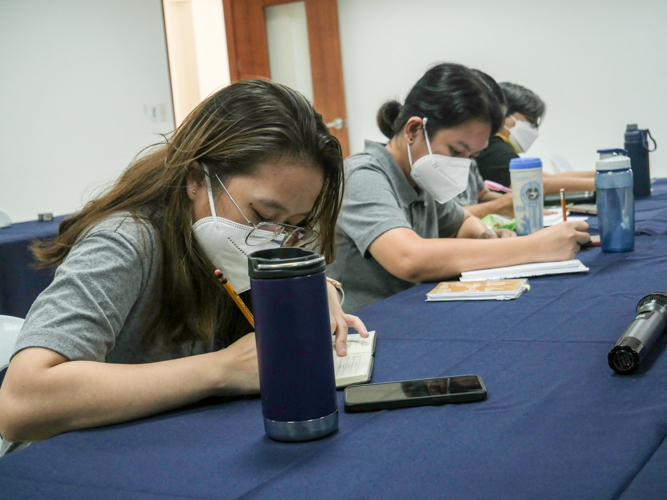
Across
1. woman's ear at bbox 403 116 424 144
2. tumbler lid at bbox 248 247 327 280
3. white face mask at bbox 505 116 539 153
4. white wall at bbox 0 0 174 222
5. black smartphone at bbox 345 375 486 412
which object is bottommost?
black smartphone at bbox 345 375 486 412

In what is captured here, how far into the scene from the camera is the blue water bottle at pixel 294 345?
610mm

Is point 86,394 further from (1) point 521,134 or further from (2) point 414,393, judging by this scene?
(1) point 521,134

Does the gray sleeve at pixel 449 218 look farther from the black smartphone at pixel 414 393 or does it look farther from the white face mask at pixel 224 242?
the black smartphone at pixel 414 393

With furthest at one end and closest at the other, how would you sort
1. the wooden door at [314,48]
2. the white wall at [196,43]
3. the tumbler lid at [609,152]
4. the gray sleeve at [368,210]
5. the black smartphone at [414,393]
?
1. the white wall at [196,43]
2. the wooden door at [314,48]
3. the tumbler lid at [609,152]
4. the gray sleeve at [368,210]
5. the black smartphone at [414,393]

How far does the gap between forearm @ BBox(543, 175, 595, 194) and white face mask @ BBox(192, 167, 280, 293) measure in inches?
84.5

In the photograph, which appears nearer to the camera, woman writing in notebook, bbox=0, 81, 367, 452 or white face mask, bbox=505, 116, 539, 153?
woman writing in notebook, bbox=0, 81, 367, 452

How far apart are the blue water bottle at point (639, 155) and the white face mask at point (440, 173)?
37.2 inches

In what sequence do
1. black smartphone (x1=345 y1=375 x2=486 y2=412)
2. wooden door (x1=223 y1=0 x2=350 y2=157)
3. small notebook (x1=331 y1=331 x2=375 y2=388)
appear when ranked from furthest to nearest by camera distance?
1. wooden door (x1=223 y1=0 x2=350 y2=157)
2. small notebook (x1=331 y1=331 x2=375 y2=388)
3. black smartphone (x1=345 y1=375 x2=486 y2=412)

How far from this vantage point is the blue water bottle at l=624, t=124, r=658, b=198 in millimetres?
2449

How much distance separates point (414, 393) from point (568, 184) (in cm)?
233

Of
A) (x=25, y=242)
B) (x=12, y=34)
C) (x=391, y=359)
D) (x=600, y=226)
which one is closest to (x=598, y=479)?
(x=391, y=359)

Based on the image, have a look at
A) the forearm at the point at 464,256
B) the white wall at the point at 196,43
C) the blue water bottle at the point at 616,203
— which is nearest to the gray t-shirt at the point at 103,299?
the forearm at the point at 464,256

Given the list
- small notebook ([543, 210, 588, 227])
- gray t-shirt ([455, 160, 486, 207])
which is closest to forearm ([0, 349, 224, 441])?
small notebook ([543, 210, 588, 227])

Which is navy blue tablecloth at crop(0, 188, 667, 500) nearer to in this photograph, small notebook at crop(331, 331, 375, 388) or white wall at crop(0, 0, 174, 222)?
small notebook at crop(331, 331, 375, 388)
